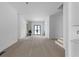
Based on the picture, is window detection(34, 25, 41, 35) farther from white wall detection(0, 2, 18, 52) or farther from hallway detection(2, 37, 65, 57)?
hallway detection(2, 37, 65, 57)

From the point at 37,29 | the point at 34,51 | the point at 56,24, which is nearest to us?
the point at 34,51

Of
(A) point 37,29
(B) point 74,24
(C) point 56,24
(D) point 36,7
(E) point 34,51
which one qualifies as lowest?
(E) point 34,51

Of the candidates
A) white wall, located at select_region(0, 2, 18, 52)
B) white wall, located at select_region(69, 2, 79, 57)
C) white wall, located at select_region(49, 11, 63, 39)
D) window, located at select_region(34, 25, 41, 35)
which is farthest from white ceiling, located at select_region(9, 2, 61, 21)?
window, located at select_region(34, 25, 41, 35)

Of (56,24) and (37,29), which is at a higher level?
(56,24)

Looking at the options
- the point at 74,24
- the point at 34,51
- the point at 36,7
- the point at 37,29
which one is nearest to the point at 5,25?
the point at 34,51

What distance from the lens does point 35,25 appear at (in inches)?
875

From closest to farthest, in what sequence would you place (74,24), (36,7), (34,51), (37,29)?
(74,24)
(34,51)
(36,7)
(37,29)

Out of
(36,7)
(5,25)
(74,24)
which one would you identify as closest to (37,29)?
(36,7)

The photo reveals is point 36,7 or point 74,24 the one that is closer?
point 74,24

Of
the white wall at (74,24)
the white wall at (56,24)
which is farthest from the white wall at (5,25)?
the white wall at (56,24)

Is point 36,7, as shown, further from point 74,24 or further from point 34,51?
point 74,24

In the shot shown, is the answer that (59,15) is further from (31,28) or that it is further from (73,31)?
(31,28)

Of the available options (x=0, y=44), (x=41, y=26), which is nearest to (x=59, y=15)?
(x=0, y=44)

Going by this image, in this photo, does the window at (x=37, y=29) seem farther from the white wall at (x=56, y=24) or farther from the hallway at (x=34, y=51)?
the hallway at (x=34, y=51)
